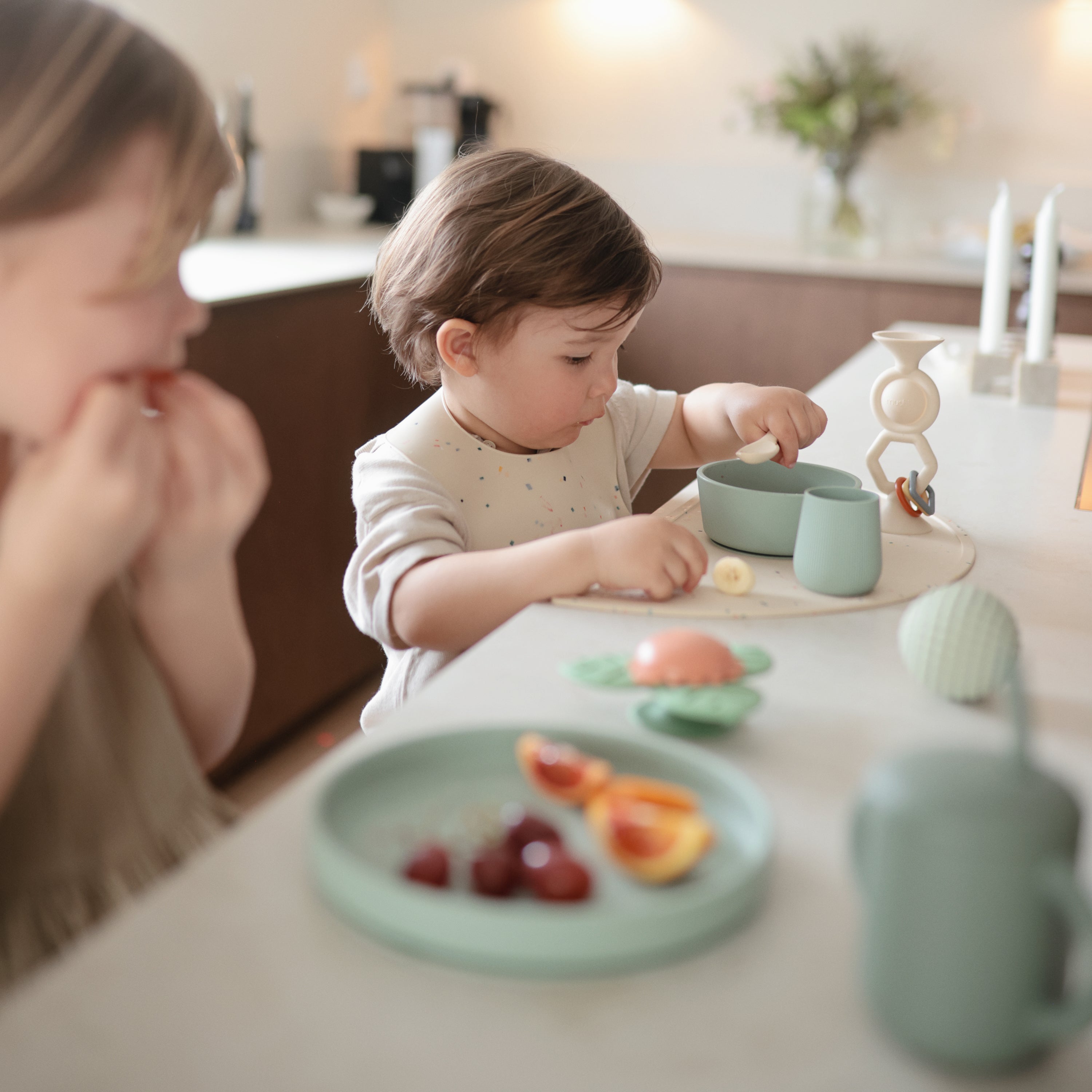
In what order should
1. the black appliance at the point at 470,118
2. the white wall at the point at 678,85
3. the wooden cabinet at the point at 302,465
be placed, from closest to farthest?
the wooden cabinet at the point at 302,465
the white wall at the point at 678,85
the black appliance at the point at 470,118

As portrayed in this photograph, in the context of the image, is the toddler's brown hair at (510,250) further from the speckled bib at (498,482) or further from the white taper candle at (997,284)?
the white taper candle at (997,284)

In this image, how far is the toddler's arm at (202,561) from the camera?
31.2 inches

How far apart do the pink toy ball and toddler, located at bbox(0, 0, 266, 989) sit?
282 millimetres

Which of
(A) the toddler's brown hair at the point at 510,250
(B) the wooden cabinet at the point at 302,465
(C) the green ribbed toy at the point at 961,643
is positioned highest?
(A) the toddler's brown hair at the point at 510,250

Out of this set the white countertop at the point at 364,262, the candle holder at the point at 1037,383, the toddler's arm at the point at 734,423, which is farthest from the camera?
the white countertop at the point at 364,262

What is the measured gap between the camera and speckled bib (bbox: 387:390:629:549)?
A: 1.27 metres

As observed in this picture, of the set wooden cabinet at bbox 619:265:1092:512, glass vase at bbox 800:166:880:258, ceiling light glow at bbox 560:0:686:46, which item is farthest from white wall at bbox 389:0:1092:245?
wooden cabinet at bbox 619:265:1092:512

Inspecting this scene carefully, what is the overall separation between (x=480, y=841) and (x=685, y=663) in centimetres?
23

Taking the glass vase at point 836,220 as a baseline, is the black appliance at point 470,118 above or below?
above

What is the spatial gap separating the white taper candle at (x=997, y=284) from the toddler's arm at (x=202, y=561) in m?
1.45

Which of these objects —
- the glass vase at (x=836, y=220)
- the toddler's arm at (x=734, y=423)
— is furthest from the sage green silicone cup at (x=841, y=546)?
the glass vase at (x=836, y=220)

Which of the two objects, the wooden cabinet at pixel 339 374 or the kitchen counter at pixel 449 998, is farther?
the wooden cabinet at pixel 339 374

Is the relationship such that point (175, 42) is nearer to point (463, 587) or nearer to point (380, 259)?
point (380, 259)

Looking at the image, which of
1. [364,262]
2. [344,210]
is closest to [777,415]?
[364,262]
